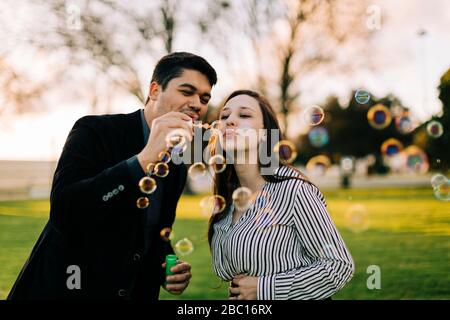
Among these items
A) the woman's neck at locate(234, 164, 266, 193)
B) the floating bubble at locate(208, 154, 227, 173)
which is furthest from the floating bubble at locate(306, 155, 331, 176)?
the woman's neck at locate(234, 164, 266, 193)

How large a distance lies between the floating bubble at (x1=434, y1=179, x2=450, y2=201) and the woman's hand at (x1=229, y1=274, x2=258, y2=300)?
283 cm

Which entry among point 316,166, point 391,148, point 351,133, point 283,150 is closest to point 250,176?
point 283,150

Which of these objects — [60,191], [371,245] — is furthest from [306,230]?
[371,245]

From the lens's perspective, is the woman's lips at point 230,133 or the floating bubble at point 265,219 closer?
the floating bubble at point 265,219

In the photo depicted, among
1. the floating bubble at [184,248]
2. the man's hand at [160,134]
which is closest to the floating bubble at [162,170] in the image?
the man's hand at [160,134]

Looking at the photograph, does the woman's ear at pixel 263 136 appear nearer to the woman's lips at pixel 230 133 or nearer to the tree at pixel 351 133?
the woman's lips at pixel 230 133

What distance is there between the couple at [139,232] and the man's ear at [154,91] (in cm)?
26

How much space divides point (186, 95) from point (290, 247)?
921 mm

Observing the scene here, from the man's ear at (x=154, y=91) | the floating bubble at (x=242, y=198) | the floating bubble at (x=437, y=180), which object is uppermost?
the man's ear at (x=154, y=91)

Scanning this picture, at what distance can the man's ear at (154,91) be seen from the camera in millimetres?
2725

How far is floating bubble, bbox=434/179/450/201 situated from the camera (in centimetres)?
449

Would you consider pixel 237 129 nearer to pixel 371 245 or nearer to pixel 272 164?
pixel 272 164

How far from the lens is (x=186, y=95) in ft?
8.70

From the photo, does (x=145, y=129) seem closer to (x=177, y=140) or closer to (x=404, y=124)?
(x=177, y=140)
